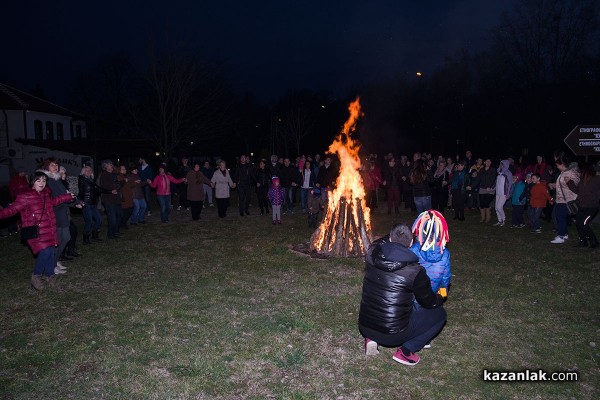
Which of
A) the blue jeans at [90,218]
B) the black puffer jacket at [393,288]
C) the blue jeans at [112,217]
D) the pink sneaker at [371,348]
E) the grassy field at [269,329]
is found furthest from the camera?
the blue jeans at [112,217]

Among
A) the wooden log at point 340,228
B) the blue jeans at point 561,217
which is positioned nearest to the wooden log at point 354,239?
the wooden log at point 340,228

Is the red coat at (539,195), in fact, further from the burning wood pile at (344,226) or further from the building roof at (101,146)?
the building roof at (101,146)

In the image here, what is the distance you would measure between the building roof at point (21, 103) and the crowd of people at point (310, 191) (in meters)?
22.3

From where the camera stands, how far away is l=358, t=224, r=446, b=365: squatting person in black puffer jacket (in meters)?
4.65

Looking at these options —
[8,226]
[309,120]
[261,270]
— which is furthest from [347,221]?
[309,120]

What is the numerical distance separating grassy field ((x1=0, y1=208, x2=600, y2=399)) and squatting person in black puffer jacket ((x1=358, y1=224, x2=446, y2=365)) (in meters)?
0.38

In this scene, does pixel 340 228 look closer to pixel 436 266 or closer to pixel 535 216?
pixel 436 266

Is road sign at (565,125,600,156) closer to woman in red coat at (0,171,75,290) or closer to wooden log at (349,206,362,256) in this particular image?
wooden log at (349,206,362,256)

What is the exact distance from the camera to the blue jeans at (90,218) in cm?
1148

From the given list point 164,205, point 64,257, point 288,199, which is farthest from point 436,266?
point 288,199

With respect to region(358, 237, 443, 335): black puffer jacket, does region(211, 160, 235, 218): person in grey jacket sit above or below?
above

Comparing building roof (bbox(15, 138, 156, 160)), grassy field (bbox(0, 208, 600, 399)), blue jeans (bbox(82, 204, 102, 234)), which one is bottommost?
grassy field (bbox(0, 208, 600, 399))

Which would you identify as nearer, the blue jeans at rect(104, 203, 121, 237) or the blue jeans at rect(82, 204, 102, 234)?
the blue jeans at rect(82, 204, 102, 234)

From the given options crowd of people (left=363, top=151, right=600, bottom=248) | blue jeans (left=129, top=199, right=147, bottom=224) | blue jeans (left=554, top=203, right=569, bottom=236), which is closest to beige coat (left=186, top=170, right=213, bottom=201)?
blue jeans (left=129, top=199, right=147, bottom=224)
